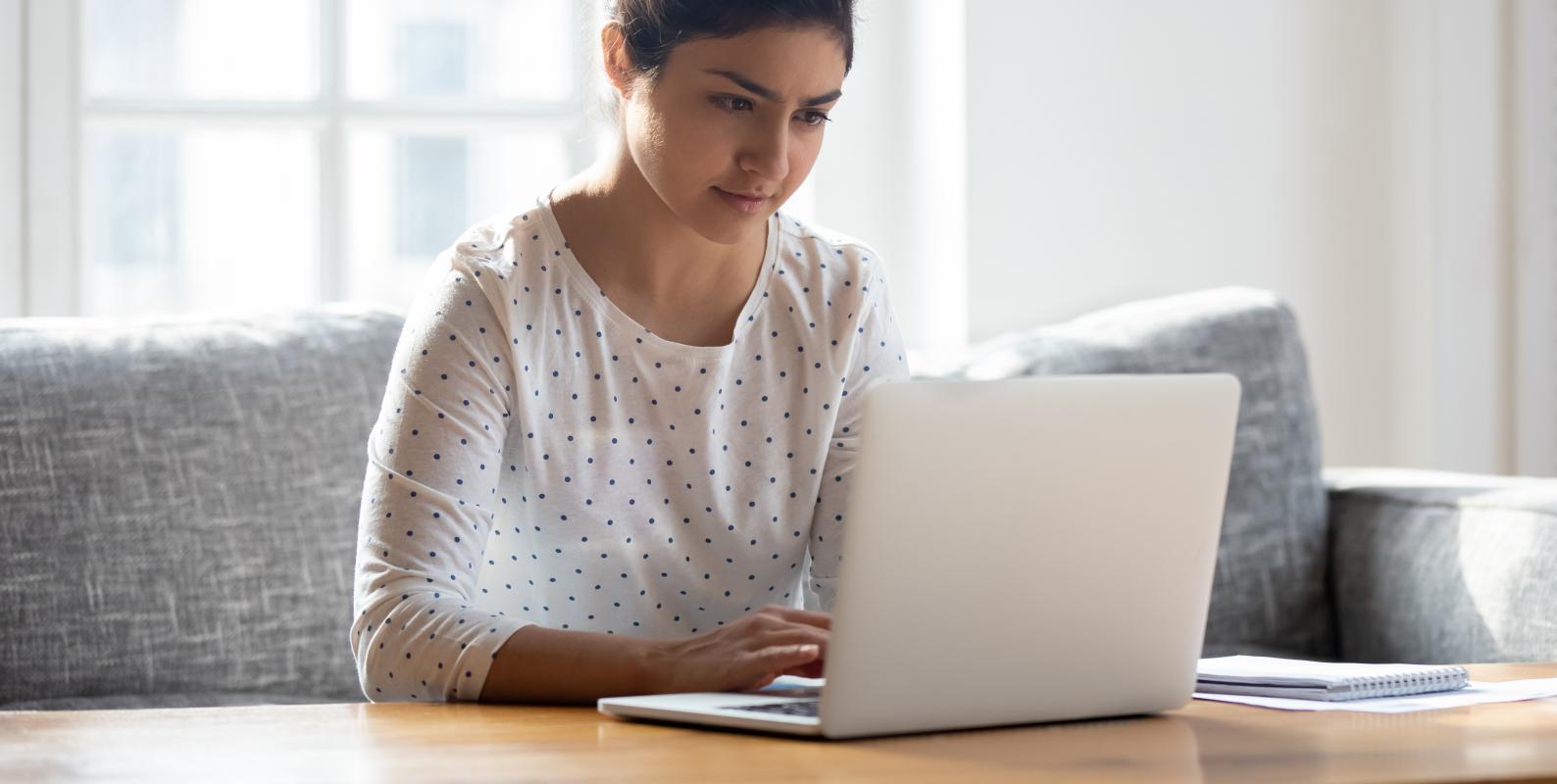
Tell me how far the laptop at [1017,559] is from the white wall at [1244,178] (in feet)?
4.84

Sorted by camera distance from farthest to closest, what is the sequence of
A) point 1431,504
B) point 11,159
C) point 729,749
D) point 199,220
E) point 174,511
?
point 199,220, point 11,159, point 1431,504, point 174,511, point 729,749

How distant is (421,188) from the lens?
8.26ft

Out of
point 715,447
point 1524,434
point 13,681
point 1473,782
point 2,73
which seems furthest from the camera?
point 1524,434

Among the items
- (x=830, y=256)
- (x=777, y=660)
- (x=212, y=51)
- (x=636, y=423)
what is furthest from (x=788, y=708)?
(x=212, y=51)

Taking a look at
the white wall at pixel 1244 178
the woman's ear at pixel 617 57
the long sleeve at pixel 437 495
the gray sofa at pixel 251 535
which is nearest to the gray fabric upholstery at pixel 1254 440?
the gray sofa at pixel 251 535

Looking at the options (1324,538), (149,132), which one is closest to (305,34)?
(149,132)

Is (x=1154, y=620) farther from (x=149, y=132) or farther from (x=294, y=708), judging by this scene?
(x=149, y=132)

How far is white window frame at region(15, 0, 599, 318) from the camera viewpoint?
7.79 feet

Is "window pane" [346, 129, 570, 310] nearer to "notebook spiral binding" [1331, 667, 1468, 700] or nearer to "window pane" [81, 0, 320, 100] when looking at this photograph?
"window pane" [81, 0, 320, 100]

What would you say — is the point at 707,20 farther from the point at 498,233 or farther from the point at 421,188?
the point at 421,188

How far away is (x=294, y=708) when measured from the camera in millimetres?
966

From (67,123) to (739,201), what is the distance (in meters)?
1.49

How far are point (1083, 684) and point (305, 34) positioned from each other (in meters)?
1.91

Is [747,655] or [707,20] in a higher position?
[707,20]
